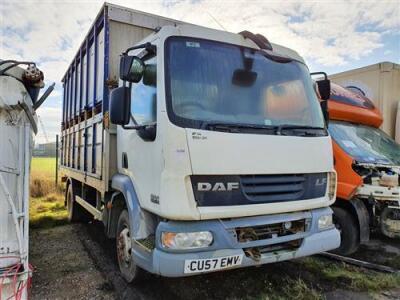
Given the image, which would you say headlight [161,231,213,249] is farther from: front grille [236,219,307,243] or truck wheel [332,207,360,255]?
truck wheel [332,207,360,255]

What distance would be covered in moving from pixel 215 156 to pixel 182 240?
0.73m

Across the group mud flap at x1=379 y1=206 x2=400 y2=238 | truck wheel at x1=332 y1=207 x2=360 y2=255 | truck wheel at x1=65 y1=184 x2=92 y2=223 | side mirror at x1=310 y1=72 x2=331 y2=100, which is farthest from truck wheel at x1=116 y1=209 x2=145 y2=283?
mud flap at x1=379 y1=206 x2=400 y2=238

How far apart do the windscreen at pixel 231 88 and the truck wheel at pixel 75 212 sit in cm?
450

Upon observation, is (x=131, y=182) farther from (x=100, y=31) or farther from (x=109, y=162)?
(x=100, y=31)

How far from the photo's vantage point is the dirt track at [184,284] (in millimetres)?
3527

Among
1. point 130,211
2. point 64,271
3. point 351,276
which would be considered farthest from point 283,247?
point 64,271

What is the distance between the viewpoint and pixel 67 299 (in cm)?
348

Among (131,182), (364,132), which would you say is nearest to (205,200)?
(131,182)

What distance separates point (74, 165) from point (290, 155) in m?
4.40

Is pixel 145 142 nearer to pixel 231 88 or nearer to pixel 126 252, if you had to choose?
pixel 231 88

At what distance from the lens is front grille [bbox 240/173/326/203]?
9.88 feet

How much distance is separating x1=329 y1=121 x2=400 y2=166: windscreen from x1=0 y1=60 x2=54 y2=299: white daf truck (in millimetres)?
4334

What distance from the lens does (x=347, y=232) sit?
4.77m

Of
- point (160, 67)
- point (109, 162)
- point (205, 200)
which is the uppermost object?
point (160, 67)
